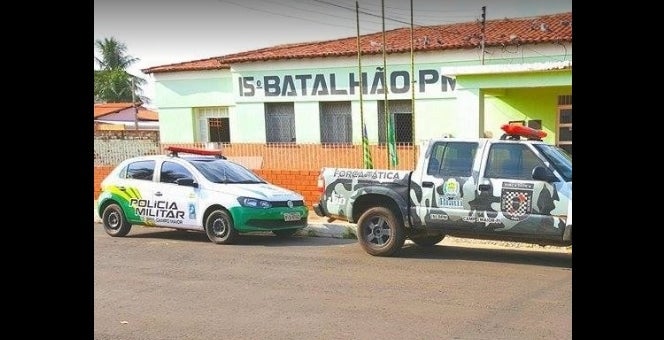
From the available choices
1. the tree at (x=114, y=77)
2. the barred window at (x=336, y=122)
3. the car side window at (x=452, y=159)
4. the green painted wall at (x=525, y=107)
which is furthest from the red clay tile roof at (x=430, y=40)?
the tree at (x=114, y=77)

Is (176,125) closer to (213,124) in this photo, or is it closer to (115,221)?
(213,124)

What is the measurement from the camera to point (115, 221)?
9.93 metres

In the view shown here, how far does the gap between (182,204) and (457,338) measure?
5909mm

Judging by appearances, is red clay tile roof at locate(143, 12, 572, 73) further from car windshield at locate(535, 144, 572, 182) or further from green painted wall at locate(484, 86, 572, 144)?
car windshield at locate(535, 144, 572, 182)

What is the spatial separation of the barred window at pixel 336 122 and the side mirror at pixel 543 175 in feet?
34.5

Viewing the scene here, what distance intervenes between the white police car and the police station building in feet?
18.4

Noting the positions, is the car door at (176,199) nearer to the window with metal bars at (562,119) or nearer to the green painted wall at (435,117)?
the green painted wall at (435,117)

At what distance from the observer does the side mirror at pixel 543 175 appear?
6.98m

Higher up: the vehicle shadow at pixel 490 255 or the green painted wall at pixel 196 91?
the green painted wall at pixel 196 91

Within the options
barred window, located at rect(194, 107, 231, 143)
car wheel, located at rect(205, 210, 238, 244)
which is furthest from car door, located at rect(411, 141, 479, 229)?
barred window, located at rect(194, 107, 231, 143)

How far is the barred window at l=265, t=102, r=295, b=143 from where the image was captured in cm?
1816

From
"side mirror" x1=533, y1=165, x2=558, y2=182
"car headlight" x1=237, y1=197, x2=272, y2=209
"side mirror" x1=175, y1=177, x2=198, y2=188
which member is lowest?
"car headlight" x1=237, y1=197, x2=272, y2=209
